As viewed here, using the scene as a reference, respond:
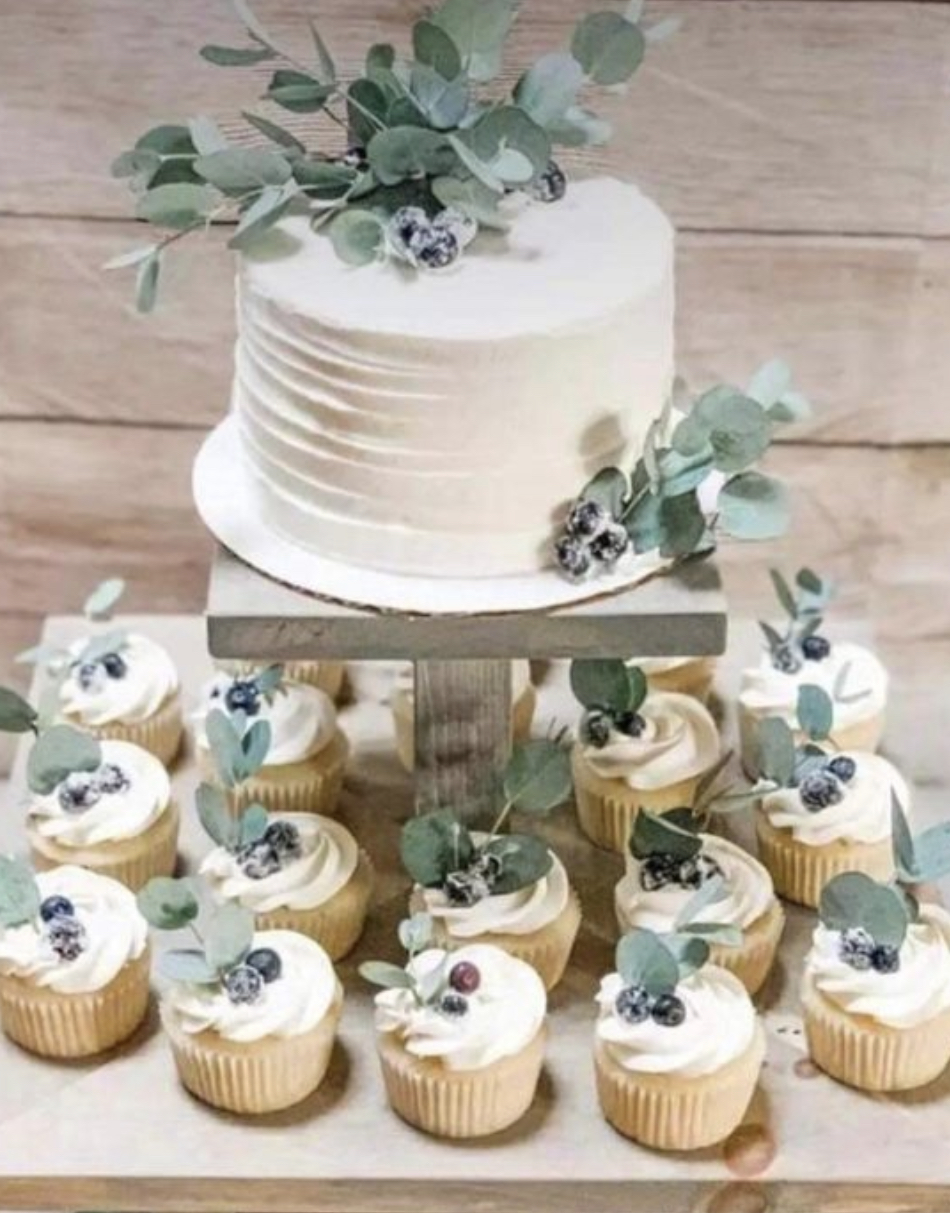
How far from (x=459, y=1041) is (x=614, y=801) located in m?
0.29

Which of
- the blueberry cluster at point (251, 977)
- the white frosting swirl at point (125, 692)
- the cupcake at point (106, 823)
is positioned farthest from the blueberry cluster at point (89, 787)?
the blueberry cluster at point (251, 977)

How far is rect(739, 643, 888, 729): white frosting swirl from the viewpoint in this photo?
1.62 meters

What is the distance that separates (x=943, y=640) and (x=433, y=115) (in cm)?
87

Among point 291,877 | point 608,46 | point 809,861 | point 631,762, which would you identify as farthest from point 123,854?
point 608,46

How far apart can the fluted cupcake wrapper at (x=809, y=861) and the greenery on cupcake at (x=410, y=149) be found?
466mm

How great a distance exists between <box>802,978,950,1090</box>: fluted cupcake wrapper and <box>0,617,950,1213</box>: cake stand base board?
0.04 ft

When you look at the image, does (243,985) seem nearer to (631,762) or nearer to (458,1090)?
(458,1090)

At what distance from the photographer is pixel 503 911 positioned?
1415 mm

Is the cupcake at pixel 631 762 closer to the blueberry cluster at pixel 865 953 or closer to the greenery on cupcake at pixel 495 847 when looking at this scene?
the greenery on cupcake at pixel 495 847

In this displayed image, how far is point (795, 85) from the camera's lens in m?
1.66

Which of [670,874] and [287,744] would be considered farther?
[287,744]

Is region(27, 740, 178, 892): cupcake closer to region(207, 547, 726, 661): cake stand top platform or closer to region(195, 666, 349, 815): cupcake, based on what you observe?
region(195, 666, 349, 815): cupcake

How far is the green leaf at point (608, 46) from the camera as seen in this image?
1301 millimetres

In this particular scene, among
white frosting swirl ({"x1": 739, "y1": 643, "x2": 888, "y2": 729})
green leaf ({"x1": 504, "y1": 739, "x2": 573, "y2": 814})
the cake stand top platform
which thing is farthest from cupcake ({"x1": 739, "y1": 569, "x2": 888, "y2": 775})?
the cake stand top platform
